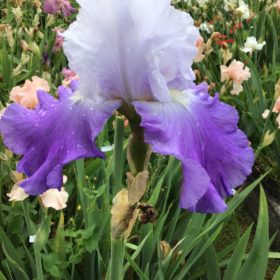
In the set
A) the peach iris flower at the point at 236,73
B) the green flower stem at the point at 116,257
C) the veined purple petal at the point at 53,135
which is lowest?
the peach iris flower at the point at 236,73

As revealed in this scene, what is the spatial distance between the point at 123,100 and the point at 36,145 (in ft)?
0.53

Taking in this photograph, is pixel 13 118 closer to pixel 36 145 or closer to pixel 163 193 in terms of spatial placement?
pixel 36 145

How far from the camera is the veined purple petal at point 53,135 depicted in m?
0.77

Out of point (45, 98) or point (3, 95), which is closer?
point (45, 98)

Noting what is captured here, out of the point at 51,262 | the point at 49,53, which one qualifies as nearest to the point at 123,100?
the point at 51,262

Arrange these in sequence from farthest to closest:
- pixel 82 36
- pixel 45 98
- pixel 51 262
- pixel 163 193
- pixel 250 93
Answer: pixel 250 93 < pixel 163 193 < pixel 51 262 < pixel 45 98 < pixel 82 36

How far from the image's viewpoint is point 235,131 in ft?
2.64

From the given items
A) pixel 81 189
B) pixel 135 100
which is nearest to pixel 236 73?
pixel 81 189

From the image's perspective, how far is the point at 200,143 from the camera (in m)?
0.73

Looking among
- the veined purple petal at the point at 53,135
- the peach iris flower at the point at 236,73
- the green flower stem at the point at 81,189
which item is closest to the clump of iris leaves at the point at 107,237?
the green flower stem at the point at 81,189

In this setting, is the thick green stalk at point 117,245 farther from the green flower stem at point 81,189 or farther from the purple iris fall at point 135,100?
the green flower stem at point 81,189

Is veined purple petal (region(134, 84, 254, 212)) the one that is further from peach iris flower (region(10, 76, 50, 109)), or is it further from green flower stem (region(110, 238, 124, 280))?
peach iris flower (region(10, 76, 50, 109))

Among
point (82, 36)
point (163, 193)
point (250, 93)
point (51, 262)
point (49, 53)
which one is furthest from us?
point (49, 53)

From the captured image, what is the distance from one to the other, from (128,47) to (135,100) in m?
0.09
